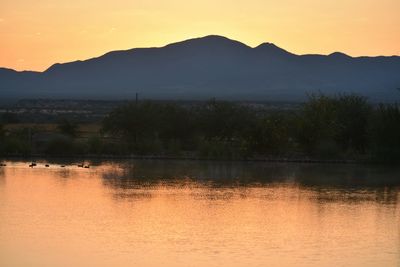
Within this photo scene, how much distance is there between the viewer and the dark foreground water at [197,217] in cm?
1792

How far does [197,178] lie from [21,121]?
1569 inches

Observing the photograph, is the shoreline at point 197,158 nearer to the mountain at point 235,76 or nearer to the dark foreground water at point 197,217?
the dark foreground water at point 197,217

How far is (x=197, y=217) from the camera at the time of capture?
75.2ft

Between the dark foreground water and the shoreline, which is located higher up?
the shoreline

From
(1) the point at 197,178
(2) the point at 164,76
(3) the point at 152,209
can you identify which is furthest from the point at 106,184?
(2) the point at 164,76

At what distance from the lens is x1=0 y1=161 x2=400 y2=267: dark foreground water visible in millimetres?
17922

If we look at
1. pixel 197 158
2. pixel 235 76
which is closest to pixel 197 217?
pixel 197 158

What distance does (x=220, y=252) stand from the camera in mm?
18141

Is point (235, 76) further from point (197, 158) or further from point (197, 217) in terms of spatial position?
point (197, 217)

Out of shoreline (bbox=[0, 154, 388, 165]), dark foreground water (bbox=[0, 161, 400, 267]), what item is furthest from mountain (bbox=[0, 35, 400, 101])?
dark foreground water (bbox=[0, 161, 400, 267])

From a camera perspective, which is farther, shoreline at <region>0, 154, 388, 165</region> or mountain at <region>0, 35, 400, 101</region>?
mountain at <region>0, 35, 400, 101</region>

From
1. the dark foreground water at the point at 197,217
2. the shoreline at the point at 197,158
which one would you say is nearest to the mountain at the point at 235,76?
the shoreline at the point at 197,158

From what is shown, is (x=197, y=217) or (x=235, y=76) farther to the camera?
(x=235, y=76)

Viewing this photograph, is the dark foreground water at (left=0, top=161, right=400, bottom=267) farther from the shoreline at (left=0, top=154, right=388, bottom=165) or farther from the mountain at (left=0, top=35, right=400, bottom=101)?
the mountain at (left=0, top=35, right=400, bottom=101)
